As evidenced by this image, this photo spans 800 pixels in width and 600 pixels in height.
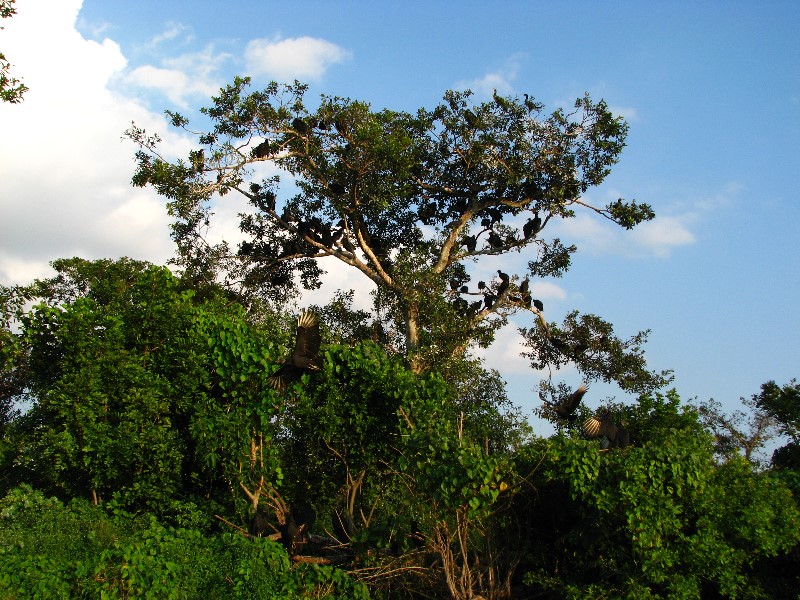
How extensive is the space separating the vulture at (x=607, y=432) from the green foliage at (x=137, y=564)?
14.0ft

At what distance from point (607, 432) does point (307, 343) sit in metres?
4.73

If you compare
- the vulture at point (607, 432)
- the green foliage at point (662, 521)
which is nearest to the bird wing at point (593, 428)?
the vulture at point (607, 432)

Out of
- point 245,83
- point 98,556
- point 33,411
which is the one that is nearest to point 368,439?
point 98,556

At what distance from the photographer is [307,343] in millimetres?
11789

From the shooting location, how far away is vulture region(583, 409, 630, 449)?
12.0 meters

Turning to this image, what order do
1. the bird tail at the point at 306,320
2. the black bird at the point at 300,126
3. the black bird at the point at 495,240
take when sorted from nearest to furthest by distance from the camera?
the bird tail at the point at 306,320 < the black bird at the point at 300,126 < the black bird at the point at 495,240

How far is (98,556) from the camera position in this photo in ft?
30.3

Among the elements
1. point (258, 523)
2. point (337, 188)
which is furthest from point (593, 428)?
point (337, 188)

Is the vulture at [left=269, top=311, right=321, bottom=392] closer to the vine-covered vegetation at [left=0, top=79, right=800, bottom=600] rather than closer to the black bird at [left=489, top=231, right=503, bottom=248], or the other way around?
the vine-covered vegetation at [left=0, top=79, right=800, bottom=600]

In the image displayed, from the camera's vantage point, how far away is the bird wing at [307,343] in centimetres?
1157

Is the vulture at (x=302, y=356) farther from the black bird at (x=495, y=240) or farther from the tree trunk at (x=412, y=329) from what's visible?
the black bird at (x=495, y=240)

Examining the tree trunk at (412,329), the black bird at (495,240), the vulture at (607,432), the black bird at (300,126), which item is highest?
the black bird at (300,126)

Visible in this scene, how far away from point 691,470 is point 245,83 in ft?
38.9

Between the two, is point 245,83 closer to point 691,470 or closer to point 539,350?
point 539,350
